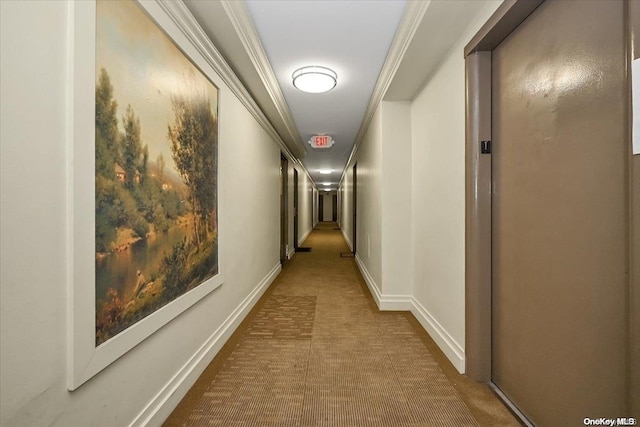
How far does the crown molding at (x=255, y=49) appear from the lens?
5.50ft

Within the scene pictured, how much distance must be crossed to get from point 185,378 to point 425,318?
202 centimetres

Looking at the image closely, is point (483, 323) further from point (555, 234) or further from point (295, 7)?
point (295, 7)

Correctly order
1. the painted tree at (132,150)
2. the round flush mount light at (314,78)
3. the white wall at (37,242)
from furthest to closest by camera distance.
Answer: the round flush mount light at (314,78)
the painted tree at (132,150)
the white wall at (37,242)

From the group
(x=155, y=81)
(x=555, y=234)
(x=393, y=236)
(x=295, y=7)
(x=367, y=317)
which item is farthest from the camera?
(x=393, y=236)

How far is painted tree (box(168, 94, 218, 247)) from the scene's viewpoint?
63.2 inches

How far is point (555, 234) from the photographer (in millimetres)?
1234

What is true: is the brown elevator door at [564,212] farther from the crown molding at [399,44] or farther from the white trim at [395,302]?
the white trim at [395,302]

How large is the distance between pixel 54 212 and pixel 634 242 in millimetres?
1921

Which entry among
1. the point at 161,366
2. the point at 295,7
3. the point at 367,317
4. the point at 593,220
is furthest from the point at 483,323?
the point at 295,7

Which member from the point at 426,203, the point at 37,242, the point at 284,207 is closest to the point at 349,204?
the point at 284,207

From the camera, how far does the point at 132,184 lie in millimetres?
1219

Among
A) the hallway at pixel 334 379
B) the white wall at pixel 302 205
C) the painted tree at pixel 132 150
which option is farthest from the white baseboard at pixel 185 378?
the white wall at pixel 302 205

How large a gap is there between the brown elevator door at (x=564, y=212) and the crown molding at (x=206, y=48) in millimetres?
1860

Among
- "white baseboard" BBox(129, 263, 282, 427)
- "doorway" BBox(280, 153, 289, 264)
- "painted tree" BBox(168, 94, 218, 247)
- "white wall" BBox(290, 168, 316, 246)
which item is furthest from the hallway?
"white wall" BBox(290, 168, 316, 246)
